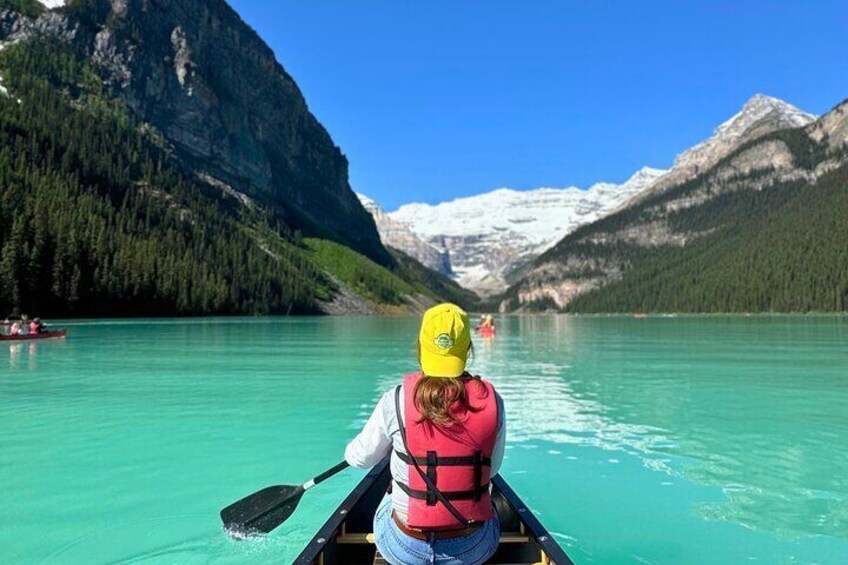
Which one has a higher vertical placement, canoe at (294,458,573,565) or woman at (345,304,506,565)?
woman at (345,304,506,565)

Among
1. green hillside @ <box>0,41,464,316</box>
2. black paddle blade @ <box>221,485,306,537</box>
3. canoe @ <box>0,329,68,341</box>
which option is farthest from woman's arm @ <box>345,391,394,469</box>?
green hillside @ <box>0,41,464,316</box>

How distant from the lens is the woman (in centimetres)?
540

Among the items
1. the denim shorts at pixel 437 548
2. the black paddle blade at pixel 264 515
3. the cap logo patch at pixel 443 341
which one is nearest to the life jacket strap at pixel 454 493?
the denim shorts at pixel 437 548

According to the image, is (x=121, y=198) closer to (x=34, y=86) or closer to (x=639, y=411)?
(x=34, y=86)

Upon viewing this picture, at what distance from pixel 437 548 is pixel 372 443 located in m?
1.10

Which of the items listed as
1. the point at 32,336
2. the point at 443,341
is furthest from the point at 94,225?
the point at 443,341

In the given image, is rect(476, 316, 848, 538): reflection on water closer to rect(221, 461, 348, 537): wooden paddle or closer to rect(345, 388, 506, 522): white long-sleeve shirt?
rect(221, 461, 348, 537): wooden paddle

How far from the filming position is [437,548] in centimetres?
562

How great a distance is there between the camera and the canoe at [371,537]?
6.63 m

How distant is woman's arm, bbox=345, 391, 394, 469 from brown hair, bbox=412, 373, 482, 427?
0.42 metres

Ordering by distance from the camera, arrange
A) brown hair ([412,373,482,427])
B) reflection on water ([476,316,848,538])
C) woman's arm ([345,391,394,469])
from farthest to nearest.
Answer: reflection on water ([476,316,848,538])
woman's arm ([345,391,394,469])
brown hair ([412,373,482,427])

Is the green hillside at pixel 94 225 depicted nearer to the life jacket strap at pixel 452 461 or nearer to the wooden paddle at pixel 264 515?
the wooden paddle at pixel 264 515

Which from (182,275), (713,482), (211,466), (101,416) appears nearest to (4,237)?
(182,275)

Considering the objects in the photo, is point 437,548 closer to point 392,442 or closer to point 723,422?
point 392,442
